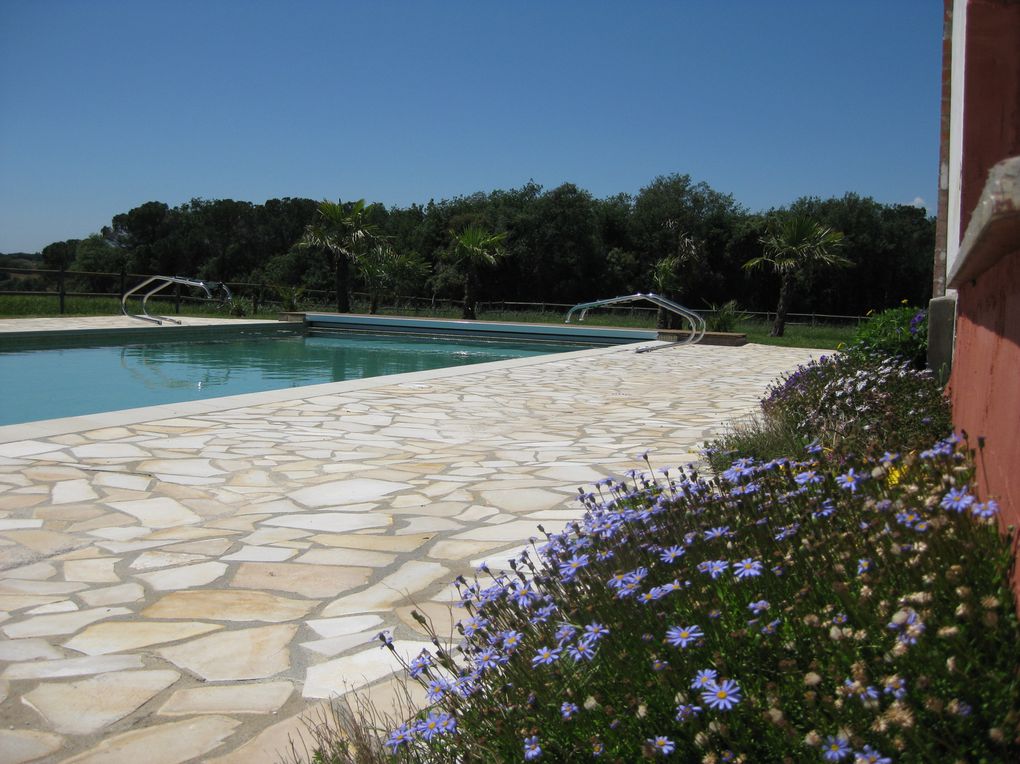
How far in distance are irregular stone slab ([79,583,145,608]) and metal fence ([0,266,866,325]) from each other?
57.4ft

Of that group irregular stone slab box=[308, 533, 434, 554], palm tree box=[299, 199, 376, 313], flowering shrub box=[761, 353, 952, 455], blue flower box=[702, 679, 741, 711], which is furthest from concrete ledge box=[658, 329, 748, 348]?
blue flower box=[702, 679, 741, 711]

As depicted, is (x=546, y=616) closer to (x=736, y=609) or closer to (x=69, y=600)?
(x=736, y=609)

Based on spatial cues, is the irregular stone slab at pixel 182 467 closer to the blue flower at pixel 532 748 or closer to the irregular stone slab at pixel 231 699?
the irregular stone slab at pixel 231 699

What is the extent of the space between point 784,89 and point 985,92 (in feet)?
92.9

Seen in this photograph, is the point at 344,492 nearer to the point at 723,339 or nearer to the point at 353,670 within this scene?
the point at 353,670

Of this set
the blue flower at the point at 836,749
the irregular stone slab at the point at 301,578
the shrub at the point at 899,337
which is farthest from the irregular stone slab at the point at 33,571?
the shrub at the point at 899,337

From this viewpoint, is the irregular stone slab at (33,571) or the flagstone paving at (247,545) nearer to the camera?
the flagstone paving at (247,545)

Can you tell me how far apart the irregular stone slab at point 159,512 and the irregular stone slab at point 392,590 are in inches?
48.9

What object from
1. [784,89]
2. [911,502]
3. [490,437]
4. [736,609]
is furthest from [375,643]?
[784,89]

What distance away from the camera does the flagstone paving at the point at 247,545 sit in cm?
223

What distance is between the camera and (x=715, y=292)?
1330 inches

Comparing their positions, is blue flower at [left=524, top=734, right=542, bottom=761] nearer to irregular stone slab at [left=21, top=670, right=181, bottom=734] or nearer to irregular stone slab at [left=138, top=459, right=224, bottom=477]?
irregular stone slab at [left=21, top=670, right=181, bottom=734]

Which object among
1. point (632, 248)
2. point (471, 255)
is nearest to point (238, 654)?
point (471, 255)

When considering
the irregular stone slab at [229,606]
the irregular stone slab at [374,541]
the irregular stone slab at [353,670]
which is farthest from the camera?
the irregular stone slab at [374,541]
